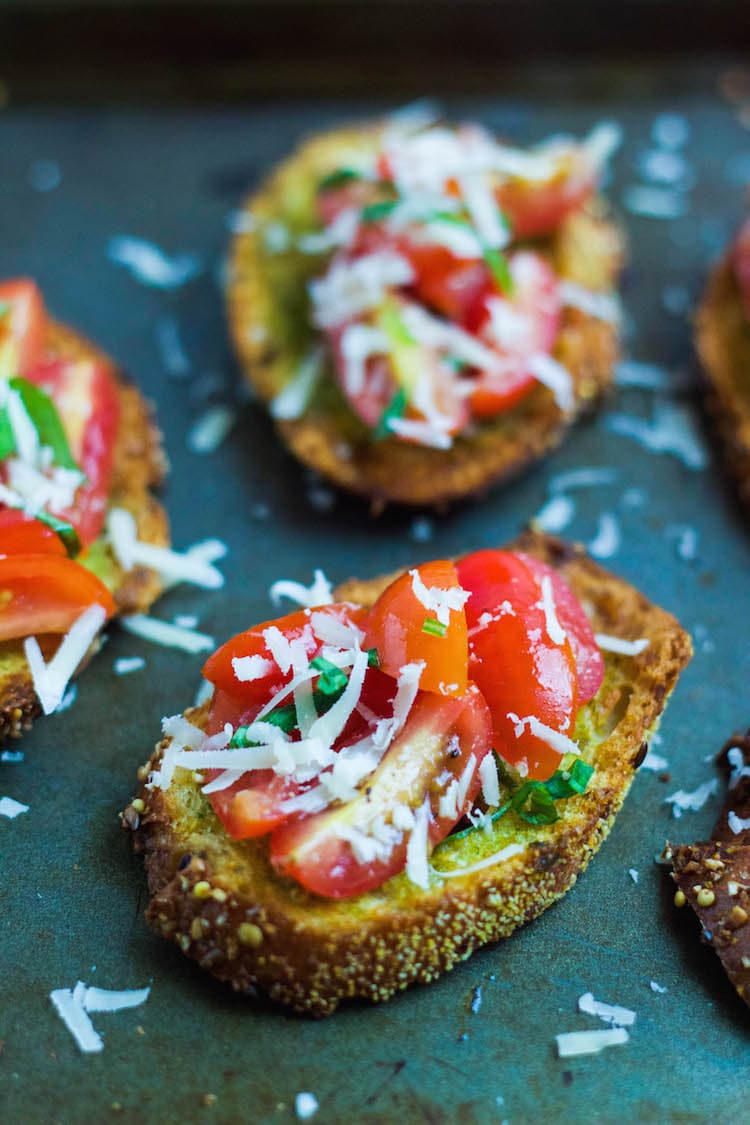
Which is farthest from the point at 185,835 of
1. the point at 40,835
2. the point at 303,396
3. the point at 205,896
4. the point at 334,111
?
the point at 334,111

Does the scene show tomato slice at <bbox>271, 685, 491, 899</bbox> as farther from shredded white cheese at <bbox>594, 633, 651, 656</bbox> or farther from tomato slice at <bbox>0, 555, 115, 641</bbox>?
tomato slice at <bbox>0, 555, 115, 641</bbox>

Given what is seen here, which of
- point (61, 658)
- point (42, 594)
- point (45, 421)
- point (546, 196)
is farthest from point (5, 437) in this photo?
point (546, 196)

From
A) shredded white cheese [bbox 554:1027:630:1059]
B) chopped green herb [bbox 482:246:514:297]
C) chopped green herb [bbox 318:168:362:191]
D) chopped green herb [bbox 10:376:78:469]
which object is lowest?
shredded white cheese [bbox 554:1027:630:1059]

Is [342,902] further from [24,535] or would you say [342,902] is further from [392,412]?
[392,412]

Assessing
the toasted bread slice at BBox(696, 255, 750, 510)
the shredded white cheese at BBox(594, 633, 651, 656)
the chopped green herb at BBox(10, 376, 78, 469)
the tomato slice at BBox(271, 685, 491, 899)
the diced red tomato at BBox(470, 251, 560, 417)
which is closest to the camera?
the tomato slice at BBox(271, 685, 491, 899)

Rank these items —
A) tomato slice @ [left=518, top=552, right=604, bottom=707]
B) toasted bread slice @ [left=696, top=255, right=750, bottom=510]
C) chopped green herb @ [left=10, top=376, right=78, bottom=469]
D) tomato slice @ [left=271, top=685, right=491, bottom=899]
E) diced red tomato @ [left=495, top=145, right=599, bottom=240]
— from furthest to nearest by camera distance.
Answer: diced red tomato @ [left=495, top=145, right=599, bottom=240] < toasted bread slice @ [left=696, top=255, right=750, bottom=510] < chopped green herb @ [left=10, top=376, right=78, bottom=469] < tomato slice @ [left=518, top=552, right=604, bottom=707] < tomato slice @ [left=271, top=685, right=491, bottom=899]

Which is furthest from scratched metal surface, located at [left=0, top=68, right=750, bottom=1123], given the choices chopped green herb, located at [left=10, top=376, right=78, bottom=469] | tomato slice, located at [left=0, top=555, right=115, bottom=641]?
chopped green herb, located at [left=10, top=376, right=78, bottom=469]
